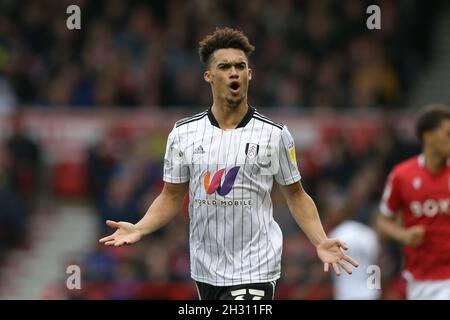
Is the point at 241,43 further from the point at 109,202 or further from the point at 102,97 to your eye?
the point at 102,97

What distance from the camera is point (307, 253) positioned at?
13859 millimetres

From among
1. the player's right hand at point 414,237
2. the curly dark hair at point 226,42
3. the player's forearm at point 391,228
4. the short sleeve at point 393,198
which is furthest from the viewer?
the short sleeve at point 393,198

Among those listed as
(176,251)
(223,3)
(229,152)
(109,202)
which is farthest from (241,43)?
(223,3)

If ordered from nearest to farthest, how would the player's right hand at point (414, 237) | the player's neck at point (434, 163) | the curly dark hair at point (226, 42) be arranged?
1. the curly dark hair at point (226, 42)
2. the player's right hand at point (414, 237)
3. the player's neck at point (434, 163)

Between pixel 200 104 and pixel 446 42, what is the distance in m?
4.73

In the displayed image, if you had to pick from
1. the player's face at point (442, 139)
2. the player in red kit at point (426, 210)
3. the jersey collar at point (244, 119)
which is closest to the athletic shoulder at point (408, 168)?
the player in red kit at point (426, 210)

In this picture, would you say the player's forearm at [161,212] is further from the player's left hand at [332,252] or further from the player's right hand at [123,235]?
the player's left hand at [332,252]

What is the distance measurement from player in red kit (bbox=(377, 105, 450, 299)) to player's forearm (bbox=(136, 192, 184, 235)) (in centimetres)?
231

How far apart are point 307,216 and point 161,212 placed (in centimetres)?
93

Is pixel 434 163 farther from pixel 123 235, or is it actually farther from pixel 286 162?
pixel 123 235

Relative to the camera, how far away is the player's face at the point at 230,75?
7.43 metres

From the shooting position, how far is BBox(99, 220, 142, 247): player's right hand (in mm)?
7336

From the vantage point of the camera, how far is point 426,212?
9.38 metres

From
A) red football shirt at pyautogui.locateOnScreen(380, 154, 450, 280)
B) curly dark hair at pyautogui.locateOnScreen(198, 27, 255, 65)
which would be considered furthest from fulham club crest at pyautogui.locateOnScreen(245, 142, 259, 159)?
red football shirt at pyautogui.locateOnScreen(380, 154, 450, 280)
